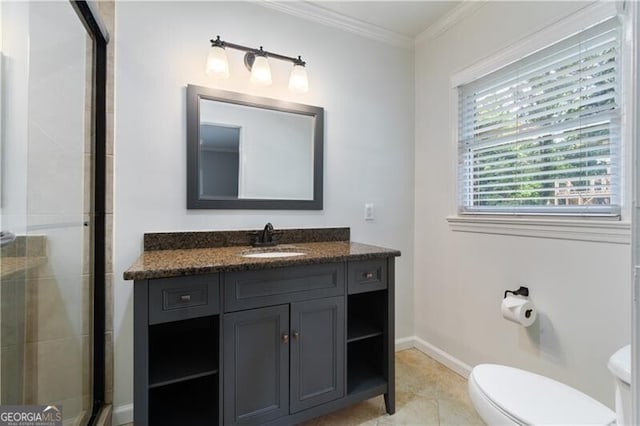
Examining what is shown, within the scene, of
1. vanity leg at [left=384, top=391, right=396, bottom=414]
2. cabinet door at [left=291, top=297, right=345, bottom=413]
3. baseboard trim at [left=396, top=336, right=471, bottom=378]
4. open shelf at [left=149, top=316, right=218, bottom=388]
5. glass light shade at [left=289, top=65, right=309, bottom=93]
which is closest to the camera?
open shelf at [left=149, top=316, right=218, bottom=388]

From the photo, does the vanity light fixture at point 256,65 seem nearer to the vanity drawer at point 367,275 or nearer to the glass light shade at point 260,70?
the glass light shade at point 260,70

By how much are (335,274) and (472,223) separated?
106 cm

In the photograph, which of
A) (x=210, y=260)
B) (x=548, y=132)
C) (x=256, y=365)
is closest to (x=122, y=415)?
(x=256, y=365)

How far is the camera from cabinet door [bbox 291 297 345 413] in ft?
4.76

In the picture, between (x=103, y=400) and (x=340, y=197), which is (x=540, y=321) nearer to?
(x=340, y=197)

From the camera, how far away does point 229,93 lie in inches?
72.5

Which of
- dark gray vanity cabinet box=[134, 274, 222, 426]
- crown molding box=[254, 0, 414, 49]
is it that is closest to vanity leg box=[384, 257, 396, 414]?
dark gray vanity cabinet box=[134, 274, 222, 426]

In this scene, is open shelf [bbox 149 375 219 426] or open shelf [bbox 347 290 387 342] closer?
open shelf [bbox 149 375 219 426]

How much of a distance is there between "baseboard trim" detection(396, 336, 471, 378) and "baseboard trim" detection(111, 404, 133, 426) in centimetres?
180

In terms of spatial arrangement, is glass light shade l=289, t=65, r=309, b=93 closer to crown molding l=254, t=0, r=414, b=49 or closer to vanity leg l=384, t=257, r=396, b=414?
crown molding l=254, t=0, r=414, b=49

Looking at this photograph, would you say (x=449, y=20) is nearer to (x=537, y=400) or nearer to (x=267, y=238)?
(x=267, y=238)

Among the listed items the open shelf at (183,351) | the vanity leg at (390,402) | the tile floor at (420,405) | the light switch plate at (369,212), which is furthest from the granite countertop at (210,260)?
Result: the tile floor at (420,405)

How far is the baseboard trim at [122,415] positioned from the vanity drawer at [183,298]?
86cm

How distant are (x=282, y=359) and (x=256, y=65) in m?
1.63
